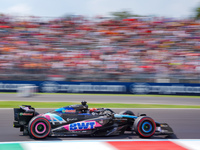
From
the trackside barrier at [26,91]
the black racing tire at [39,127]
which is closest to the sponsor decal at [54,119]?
the black racing tire at [39,127]

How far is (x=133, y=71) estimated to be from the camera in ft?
56.5

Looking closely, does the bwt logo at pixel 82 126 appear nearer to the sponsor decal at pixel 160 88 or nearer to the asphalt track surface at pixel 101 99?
the asphalt track surface at pixel 101 99

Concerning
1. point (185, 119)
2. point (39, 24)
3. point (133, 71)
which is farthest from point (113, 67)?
point (185, 119)

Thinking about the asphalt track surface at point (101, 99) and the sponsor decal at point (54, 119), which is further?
the asphalt track surface at point (101, 99)

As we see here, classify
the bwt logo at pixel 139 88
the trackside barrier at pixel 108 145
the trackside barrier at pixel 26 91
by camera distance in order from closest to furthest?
the trackside barrier at pixel 108 145 → the trackside barrier at pixel 26 91 → the bwt logo at pixel 139 88

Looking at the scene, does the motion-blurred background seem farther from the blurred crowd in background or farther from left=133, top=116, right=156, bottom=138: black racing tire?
left=133, top=116, right=156, bottom=138: black racing tire

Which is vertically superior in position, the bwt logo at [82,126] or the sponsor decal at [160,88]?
the sponsor decal at [160,88]

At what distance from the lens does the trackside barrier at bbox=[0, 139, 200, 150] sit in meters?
5.51

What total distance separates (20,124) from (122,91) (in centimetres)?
1159

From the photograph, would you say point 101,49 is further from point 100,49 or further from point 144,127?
point 144,127

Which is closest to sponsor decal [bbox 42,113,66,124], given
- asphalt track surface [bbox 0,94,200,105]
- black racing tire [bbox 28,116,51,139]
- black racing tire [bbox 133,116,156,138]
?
black racing tire [bbox 28,116,51,139]

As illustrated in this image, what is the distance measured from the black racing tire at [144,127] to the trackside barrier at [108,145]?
0.27m

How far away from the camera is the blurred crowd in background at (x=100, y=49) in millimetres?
17281

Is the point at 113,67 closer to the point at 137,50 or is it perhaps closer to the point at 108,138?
the point at 137,50
